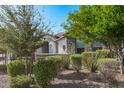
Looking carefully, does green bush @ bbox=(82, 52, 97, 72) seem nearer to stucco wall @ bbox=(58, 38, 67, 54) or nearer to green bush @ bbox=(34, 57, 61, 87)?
green bush @ bbox=(34, 57, 61, 87)

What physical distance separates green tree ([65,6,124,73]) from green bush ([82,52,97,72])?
0.96 metres

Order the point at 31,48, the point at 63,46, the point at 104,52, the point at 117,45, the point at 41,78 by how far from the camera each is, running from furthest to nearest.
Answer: the point at 63,46, the point at 104,52, the point at 117,45, the point at 31,48, the point at 41,78

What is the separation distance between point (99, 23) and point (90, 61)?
3.61 meters

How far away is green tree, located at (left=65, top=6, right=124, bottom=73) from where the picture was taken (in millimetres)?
9461

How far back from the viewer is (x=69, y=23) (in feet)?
40.2

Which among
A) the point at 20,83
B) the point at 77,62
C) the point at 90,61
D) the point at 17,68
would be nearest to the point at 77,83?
the point at 20,83

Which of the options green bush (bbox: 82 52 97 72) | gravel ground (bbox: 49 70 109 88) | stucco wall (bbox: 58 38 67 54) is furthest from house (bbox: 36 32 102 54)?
gravel ground (bbox: 49 70 109 88)

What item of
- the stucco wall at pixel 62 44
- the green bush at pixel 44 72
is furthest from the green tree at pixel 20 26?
the stucco wall at pixel 62 44

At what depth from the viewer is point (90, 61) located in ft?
42.6

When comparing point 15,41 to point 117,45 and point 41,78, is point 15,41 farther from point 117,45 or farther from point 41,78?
point 117,45

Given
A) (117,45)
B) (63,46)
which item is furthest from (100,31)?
(63,46)

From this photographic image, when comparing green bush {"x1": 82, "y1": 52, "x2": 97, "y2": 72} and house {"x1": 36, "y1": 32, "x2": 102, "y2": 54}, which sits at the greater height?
house {"x1": 36, "y1": 32, "x2": 102, "y2": 54}
